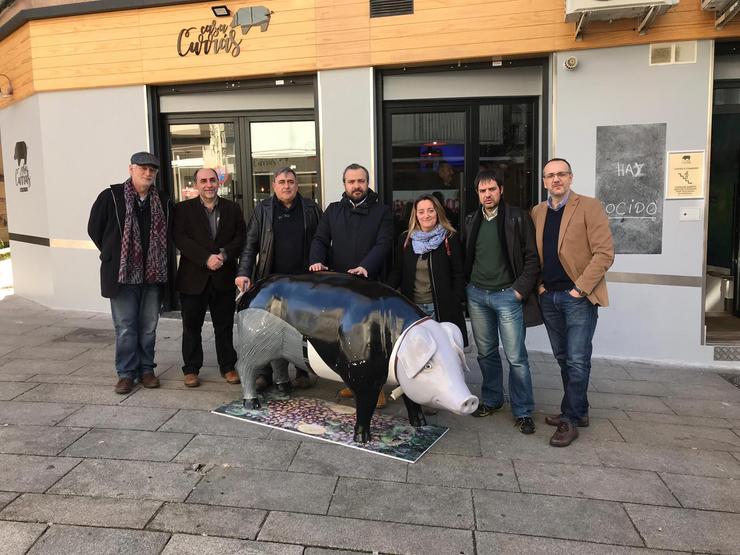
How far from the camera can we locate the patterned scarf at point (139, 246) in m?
4.38

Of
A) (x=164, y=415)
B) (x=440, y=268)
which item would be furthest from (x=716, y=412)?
(x=164, y=415)

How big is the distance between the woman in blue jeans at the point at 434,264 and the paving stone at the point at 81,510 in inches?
84.8

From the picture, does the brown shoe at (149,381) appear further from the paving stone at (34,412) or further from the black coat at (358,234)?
the black coat at (358,234)

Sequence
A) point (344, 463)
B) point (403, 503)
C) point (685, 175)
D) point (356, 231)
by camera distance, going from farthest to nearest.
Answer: point (685, 175) < point (356, 231) < point (344, 463) < point (403, 503)

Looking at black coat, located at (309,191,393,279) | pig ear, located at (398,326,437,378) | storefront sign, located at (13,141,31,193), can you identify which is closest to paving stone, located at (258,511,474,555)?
pig ear, located at (398,326,437,378)

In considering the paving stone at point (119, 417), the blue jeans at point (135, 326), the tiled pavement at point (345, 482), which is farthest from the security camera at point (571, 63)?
the paving stone at point (119, 417)

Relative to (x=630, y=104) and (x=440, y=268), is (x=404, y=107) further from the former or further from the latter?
(x=440, y=268)

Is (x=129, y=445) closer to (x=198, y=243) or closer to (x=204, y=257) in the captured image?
(x=204, y=257)

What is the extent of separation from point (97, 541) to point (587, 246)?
10.6ft

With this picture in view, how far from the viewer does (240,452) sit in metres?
3.46

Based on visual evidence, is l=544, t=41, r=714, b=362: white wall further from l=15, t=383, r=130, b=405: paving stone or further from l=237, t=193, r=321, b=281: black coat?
l=15, t=383, r=130, b=405: paving stone

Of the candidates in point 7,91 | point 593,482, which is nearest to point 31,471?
point 593,482

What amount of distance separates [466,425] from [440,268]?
1150 millimetres

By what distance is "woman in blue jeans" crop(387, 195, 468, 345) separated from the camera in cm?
389
